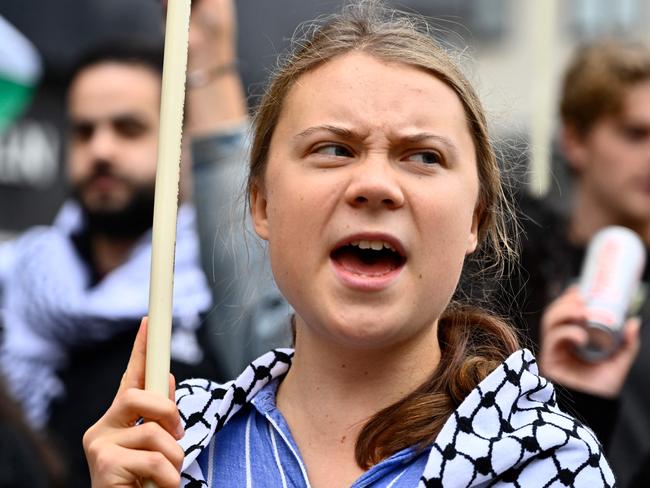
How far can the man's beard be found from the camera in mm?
3072

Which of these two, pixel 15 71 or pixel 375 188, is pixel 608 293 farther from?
pixel 15 71

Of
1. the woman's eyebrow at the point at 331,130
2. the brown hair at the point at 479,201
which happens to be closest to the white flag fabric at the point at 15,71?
the brown hair at the point at 479,201

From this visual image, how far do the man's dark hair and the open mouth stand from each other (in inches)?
78.3

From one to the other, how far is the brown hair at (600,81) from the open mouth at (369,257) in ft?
5.82

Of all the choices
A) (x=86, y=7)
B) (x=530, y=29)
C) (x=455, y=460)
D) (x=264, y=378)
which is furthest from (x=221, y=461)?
(x=530, y=29)

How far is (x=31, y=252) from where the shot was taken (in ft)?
10.5

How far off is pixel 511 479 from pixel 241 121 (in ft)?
5.17

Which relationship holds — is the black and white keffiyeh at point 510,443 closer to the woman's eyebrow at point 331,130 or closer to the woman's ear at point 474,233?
the woman's ear at point 474,233

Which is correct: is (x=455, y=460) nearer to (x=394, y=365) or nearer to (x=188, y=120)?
(x=394, y=365)

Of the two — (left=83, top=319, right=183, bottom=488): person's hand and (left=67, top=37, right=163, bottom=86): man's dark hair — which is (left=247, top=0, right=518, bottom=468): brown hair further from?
(left=67, top=37, right=163, bottom=86): man's dark hair

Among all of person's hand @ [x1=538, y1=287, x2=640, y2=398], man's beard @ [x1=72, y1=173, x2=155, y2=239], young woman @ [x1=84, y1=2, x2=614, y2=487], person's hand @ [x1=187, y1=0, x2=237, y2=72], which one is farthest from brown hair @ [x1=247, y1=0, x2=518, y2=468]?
man's beard @ [x1=72, y1=173, x2=155, y2=239]

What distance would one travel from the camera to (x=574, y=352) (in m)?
2.22

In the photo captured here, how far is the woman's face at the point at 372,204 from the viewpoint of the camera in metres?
1.19

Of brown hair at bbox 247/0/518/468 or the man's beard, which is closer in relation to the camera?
brown hair at bbox 247/0/518/468
